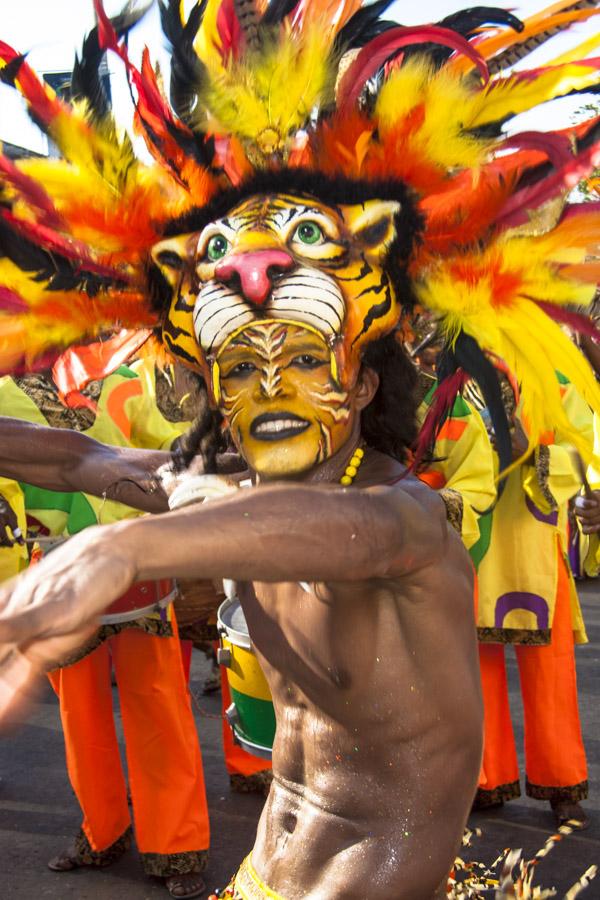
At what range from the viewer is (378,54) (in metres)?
2.06

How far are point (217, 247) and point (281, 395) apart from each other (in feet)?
1.07

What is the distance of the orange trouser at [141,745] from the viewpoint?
4051 millimetres

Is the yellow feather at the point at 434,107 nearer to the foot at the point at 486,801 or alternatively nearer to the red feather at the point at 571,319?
the red feather at the point at 571,319

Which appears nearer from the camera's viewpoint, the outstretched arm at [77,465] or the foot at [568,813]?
the outstretched arm at [77,465]

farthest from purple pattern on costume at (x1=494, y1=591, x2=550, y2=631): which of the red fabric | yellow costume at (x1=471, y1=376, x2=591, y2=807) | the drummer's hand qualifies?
the drummer's hand

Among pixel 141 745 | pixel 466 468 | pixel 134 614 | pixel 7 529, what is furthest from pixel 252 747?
pixel 466 468

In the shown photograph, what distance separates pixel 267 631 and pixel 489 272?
811 mm

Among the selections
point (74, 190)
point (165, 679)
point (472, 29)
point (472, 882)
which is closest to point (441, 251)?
point (472, 29)

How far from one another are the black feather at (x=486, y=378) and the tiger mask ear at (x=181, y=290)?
504mm

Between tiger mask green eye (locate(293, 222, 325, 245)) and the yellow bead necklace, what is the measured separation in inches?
16.4

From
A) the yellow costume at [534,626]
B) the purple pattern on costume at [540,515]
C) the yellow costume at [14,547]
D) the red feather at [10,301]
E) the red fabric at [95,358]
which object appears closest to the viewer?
the red feather at [10,301]

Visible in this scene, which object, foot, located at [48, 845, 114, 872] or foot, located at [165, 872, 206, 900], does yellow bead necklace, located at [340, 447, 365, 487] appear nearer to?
foot, located at [165, 872, 206, 900]

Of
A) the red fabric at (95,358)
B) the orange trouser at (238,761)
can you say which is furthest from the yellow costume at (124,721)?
the red fabric at (95,358)

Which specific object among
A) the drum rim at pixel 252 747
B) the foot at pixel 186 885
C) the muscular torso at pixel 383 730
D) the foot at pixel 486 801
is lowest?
the foot at pixel 186 885
